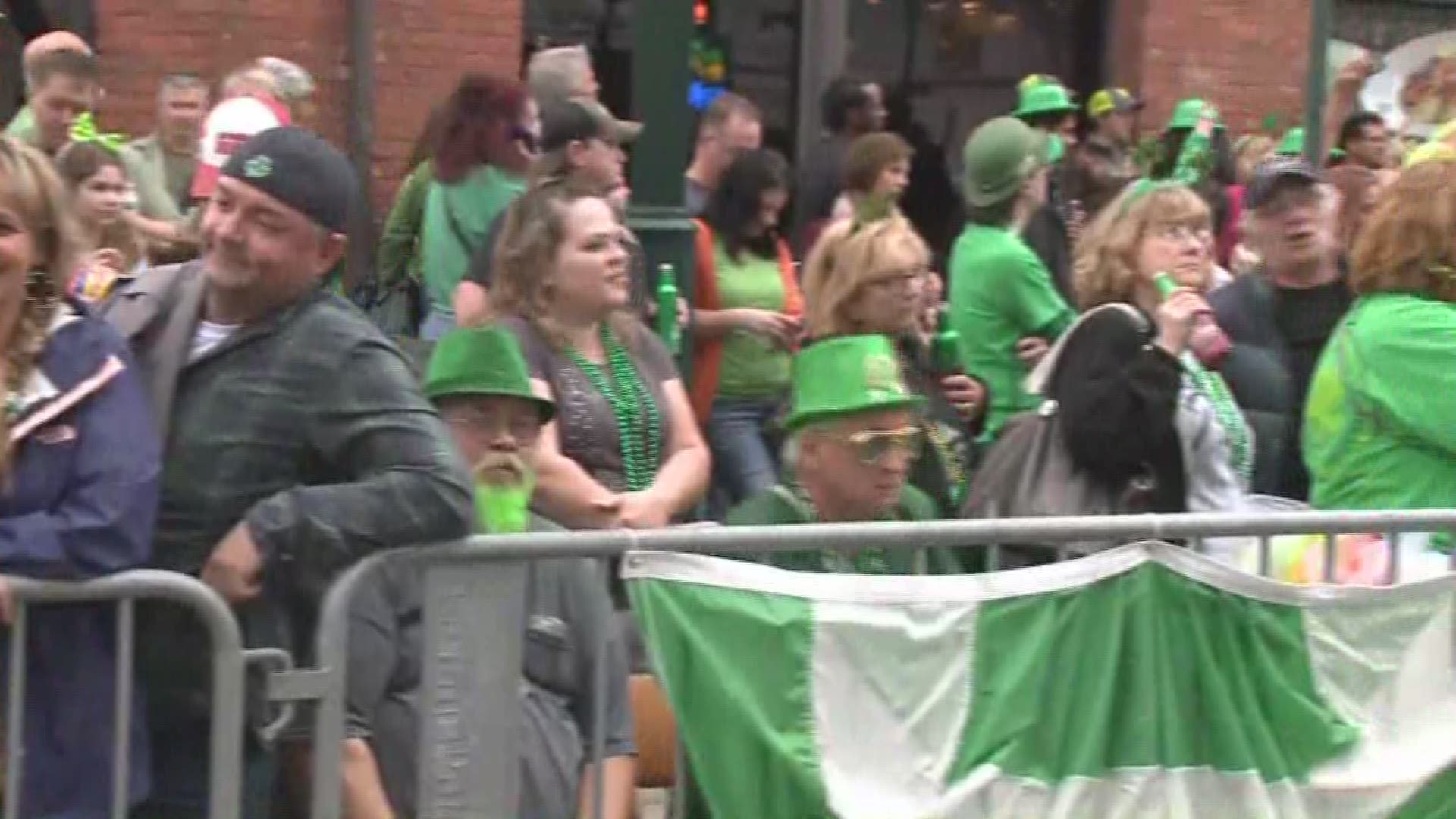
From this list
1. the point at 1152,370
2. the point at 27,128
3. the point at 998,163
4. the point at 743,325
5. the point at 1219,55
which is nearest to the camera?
the point at 1152,370

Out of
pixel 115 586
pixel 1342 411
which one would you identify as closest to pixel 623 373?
pixel 1342 411

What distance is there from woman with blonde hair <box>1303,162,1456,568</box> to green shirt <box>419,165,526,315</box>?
276 centimetres

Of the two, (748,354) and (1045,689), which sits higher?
(748,354)

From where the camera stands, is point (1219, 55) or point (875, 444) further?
point (1219, 55)

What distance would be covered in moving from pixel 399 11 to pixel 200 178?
5627 millimetres

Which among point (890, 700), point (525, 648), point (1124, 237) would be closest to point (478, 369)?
point (525, 648)

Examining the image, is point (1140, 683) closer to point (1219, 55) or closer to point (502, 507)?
point (502, 507)

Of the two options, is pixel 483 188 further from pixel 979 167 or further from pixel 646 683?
pixel 646 683

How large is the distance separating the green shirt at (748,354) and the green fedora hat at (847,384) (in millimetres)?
3249

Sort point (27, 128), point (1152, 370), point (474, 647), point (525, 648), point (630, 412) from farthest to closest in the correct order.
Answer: point (27, 128), point (630, 412), point (1152, 370), point (525, 648), point (474, 647)

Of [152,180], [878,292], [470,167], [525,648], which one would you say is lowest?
[525,648]

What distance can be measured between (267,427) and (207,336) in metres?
0.21

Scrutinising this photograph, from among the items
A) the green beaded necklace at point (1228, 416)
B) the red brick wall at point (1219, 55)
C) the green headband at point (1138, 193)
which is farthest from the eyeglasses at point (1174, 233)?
the red brick wall at point (1219, 55)

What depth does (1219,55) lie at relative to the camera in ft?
45.6
